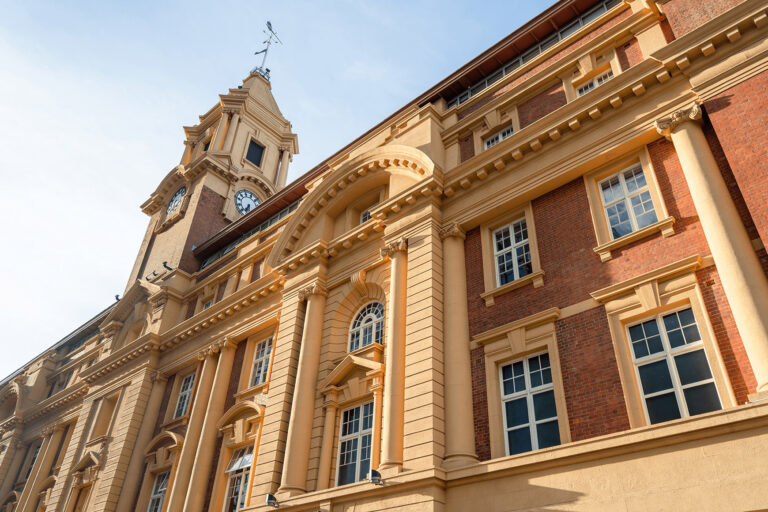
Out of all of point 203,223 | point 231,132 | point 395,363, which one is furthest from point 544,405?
point 231,132

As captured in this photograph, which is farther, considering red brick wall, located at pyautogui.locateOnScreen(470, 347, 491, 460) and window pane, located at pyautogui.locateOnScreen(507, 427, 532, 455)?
red brick wall, located at pyautogui.locateOnScreen(470, 347, 491, 460)

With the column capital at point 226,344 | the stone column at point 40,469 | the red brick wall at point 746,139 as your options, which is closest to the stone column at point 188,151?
the stone column at point 40,469

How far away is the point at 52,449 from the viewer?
3266cm

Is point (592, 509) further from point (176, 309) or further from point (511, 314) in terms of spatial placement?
point (176, 309)

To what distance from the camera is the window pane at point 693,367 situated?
1081cm

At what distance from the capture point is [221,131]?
41844 millimetres

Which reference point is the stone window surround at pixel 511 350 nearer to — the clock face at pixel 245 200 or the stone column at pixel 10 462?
the clock face at pixel 245 200

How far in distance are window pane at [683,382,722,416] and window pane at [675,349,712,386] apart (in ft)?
0.55

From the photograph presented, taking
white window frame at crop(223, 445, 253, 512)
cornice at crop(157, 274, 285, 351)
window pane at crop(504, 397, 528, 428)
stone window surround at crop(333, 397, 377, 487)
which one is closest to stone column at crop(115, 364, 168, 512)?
cornice at crop(157, 274, 285, 351)

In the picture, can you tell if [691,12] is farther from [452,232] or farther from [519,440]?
[519,440]

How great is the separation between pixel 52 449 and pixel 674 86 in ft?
115

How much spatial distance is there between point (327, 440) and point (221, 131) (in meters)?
30.7

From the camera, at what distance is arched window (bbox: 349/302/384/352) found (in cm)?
1801

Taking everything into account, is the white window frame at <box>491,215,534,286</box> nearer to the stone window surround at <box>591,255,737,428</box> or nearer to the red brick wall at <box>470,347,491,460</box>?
the red brick wall at <box>470,347,491,460</box>
